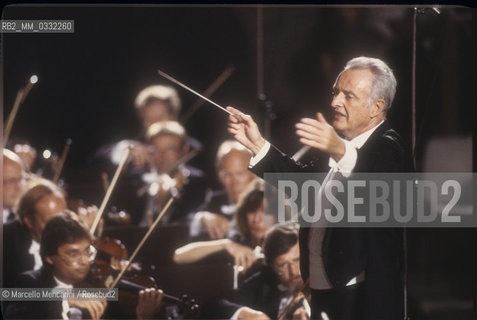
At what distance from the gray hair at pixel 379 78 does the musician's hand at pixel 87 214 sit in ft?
3.46

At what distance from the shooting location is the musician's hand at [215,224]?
2602 mm

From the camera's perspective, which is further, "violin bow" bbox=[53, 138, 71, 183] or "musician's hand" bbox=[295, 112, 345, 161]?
"violin bow" bbox=[53, 138, 71, 183]

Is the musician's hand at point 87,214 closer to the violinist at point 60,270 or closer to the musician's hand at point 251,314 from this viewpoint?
the violinist at point 60,270

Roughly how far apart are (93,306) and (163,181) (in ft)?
1.73

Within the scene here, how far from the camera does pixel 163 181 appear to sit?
2.67 m

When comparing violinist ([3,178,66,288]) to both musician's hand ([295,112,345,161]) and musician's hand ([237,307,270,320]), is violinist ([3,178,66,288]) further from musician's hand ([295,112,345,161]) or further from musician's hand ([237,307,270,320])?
musician's hand ([295,112,345,161])

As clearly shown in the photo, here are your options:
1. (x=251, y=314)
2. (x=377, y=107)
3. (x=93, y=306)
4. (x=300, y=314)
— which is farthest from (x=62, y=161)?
(x=377, y=107)

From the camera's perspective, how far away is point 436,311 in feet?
8.44

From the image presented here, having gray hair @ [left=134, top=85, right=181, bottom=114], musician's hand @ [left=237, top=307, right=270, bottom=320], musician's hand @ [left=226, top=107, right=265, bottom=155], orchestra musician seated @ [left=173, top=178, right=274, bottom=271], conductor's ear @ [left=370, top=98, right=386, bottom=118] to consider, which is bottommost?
musician's hand @ [left=237, top=307, right=270, bottom=320]

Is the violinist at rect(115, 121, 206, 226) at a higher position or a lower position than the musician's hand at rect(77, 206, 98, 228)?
higher

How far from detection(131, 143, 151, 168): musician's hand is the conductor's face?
728 millimetres

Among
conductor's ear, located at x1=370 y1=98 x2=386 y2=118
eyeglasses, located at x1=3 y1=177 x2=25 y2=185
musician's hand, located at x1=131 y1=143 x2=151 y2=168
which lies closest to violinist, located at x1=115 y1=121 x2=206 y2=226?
musician's hand, located at x1=131 y1=143 x2=151 y2=168

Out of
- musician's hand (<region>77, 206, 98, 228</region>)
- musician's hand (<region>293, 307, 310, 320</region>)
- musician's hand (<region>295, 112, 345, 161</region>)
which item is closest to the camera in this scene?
musician's hand (<region>295, 112, 345, 161</region>)

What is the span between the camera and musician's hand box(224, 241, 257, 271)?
2.55 meters
